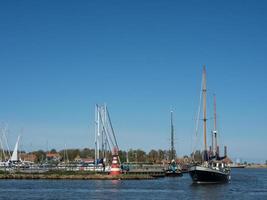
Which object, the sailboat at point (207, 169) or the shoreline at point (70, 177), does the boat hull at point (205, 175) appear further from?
the shoreline at point (70, 177)

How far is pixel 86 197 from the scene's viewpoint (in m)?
69.9

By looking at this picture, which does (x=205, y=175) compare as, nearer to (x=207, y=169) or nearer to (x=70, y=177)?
(x=207, y=169)

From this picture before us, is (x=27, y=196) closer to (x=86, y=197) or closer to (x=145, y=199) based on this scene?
(x=86, y=197)

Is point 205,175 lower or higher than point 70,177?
higher

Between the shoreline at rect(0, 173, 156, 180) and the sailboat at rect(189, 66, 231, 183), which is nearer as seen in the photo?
the sailboat at rect(189, 66, 231, 183)

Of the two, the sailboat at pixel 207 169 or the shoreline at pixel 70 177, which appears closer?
the sailboat at pixel 207 169

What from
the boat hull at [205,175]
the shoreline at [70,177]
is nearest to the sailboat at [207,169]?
the boat hull at [205,175]

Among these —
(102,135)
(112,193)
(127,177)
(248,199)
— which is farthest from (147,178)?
(248,199)

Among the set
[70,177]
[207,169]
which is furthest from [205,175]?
[70,177]

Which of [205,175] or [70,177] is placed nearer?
[205,175]

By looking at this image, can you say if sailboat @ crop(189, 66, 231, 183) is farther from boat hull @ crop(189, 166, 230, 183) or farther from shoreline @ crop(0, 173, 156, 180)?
shoreline @ crop(0, 173, 156, 180)

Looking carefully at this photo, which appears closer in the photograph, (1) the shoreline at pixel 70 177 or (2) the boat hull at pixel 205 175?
(2) the boat hull at pixel 205 175

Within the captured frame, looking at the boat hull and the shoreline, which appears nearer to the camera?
the boat hull

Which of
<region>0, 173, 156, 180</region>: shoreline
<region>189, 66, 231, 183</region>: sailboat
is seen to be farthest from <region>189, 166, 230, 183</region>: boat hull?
<region>0, 173, 156, 180</region>: shoreline
